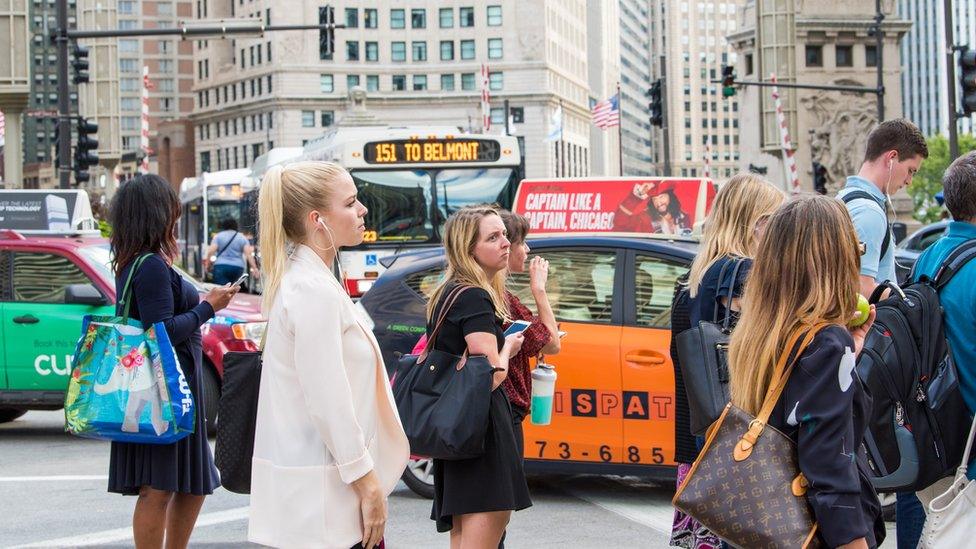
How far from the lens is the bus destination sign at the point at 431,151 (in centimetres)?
1944

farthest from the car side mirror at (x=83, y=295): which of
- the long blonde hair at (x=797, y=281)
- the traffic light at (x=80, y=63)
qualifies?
the traffic light at (x=80, y=63)

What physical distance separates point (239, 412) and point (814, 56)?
52.1 metres

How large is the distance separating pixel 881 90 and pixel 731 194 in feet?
95.9

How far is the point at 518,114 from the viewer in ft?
414

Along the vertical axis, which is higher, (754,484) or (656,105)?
(656,105)

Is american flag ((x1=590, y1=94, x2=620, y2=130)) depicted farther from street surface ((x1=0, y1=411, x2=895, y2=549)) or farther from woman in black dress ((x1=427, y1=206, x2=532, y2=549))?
woman in black dress ((x1=427, y1=206, x2=532, y2=549))

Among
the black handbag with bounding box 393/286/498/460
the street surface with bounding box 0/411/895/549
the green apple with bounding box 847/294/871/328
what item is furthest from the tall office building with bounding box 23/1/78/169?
the green apple with bounding box 847/294/871/328

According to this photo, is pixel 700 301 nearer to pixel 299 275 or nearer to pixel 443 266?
pixel 299 275

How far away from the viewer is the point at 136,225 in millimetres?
5426

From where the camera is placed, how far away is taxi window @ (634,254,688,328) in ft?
26.1

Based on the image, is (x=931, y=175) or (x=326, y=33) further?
(x=931, y=175)

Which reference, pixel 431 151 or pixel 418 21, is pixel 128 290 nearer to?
pixel 431 151

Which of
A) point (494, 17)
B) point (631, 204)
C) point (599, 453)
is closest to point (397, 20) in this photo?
point (494, 17)

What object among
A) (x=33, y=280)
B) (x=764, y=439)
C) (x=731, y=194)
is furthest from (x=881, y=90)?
(x=764, y=439)
